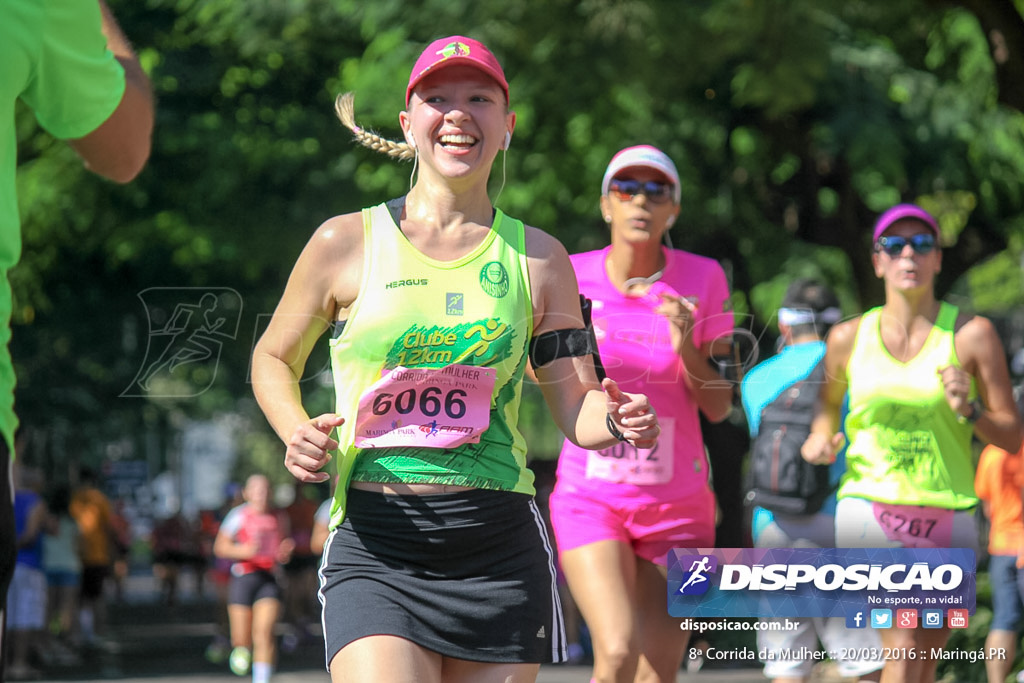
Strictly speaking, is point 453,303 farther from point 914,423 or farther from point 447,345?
point 914,423

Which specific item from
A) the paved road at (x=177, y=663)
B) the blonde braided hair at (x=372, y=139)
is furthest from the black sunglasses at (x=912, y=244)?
the paved road at (x=177, y=663)

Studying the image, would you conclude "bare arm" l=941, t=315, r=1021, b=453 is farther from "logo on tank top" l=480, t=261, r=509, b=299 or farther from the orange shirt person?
"logo on tank top" l=480, t=261, r=509, b=299

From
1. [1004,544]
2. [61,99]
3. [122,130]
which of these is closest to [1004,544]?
[1004,544]

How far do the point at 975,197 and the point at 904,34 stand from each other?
170 cm

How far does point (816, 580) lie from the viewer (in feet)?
23.0

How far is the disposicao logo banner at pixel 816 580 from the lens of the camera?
6.13 metres

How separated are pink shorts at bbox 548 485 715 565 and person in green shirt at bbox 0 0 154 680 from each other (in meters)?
3.28

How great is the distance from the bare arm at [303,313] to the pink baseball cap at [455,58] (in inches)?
16.4

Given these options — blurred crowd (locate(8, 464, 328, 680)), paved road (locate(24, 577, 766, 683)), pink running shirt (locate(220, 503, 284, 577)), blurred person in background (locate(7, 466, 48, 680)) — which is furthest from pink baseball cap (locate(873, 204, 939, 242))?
blurred person in background (locate(7, 466, 48, 680))

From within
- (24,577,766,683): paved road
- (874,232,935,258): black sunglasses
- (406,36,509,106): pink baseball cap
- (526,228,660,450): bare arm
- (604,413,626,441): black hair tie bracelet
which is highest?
(874,232,935,258): black sunglasses

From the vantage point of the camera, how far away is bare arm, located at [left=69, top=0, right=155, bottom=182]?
2646 mm

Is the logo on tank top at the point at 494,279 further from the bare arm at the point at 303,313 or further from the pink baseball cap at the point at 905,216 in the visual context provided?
the pink baseball cap at the point at 905,216

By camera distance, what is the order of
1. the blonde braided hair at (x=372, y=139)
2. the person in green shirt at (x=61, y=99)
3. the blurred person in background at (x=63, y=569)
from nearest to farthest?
the person in green shirt at (x=61, y=99), the blonde braided hair at (x=372, y=139), the blurred person in background at (x=63, y=569)

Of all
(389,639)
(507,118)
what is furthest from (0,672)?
(507,118)
